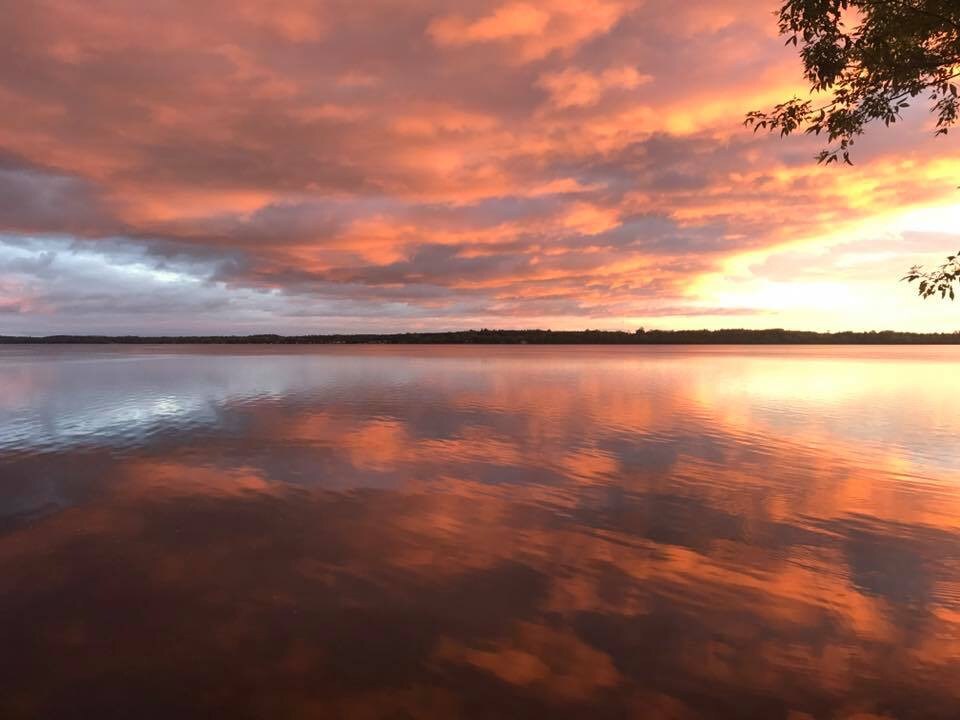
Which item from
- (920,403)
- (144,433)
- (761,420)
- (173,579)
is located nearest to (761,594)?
(173,579)

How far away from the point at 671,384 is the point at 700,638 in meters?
39.9

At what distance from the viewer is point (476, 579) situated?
812 centimetres

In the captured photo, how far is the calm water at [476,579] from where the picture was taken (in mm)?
5609

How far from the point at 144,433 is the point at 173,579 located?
1494cm

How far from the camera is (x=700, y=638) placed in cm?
655

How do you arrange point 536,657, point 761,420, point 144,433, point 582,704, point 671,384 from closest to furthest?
point 582,704 → point 536,657 → point 144,433 → point 761,420 → point 671,384

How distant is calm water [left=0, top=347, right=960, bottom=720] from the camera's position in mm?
5609

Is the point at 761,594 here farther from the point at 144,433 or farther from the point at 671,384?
the point at 671,384

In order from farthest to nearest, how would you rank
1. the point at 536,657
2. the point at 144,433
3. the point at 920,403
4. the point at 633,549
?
the point at 920,403 < the point at 144,433 < the point at 633,549 < the point at 536,657

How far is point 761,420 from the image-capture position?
81.6 feet

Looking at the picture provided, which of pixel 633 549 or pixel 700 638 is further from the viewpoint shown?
pixel 633 549

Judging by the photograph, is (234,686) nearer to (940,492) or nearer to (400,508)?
(400,508)

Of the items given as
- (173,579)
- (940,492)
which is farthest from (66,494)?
(940,492)

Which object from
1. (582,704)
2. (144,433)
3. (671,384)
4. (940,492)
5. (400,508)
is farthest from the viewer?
(671,384)
